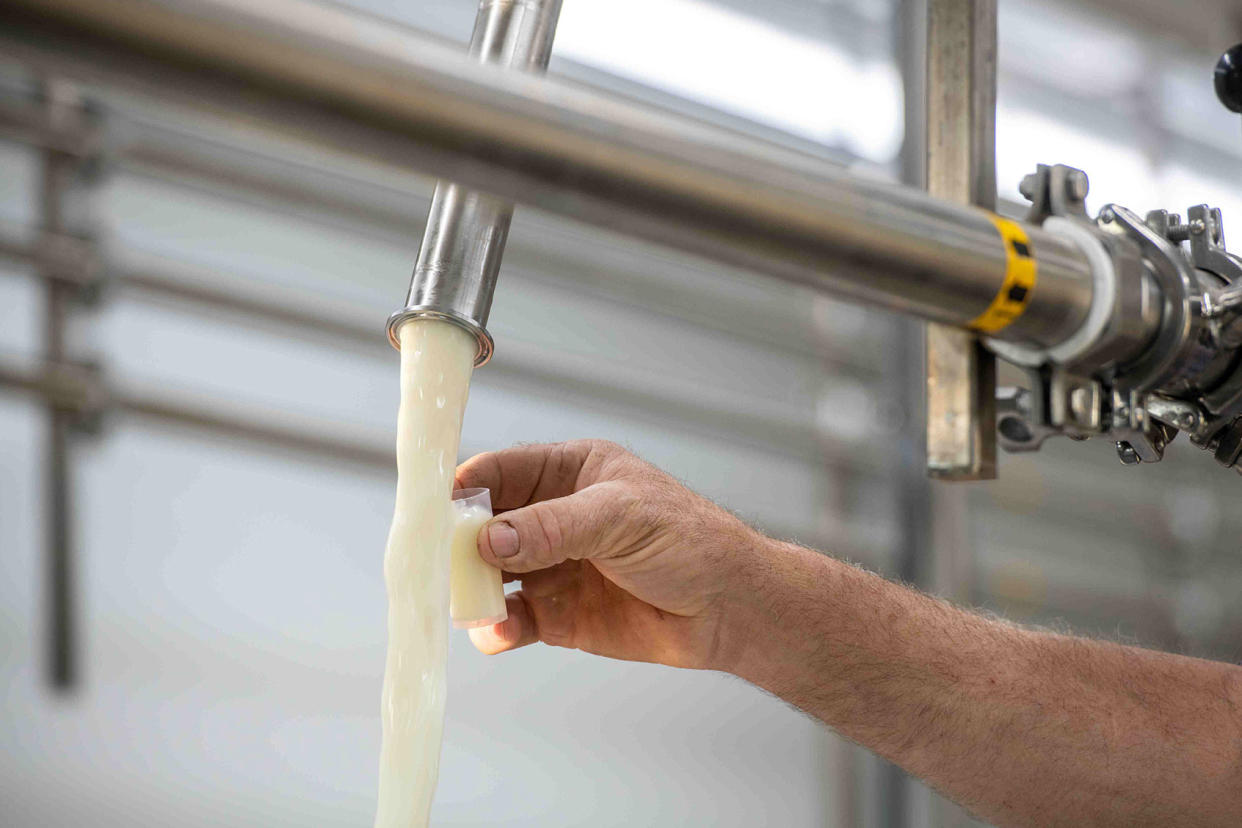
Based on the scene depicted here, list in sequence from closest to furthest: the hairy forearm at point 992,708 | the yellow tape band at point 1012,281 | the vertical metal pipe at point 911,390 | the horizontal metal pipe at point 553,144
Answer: the horizontal metal pipe at point 553,144, the yellow tape band at point 1012,281, the hairy forearm at point 992,708, the vertical metal pipe at point 911,390

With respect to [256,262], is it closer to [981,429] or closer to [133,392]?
[133,392]

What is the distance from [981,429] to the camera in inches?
16.9

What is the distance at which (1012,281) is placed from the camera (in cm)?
38

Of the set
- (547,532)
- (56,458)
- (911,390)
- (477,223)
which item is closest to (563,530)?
(547,532)

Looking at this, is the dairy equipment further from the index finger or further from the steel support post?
the steel support post

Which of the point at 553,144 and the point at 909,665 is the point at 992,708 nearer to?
the point at 909,665

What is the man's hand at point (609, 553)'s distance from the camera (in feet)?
2.05

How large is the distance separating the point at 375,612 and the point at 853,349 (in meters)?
0.82

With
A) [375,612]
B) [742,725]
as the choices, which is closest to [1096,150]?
[742,725]

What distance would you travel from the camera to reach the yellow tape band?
1.26 feet

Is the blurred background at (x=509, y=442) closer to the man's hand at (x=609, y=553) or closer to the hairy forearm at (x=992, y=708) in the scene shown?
the man's hand at (x=609, y=553)

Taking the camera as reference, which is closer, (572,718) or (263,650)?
(263,650)

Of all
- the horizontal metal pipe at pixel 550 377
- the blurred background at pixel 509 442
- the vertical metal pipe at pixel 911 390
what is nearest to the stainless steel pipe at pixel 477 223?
the blurred background at pixel 509 442

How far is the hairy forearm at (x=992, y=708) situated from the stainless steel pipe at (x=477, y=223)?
370 mm
